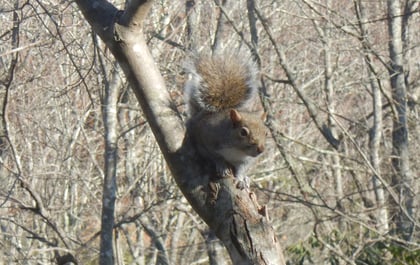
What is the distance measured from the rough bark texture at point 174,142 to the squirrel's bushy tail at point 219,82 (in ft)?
3.60

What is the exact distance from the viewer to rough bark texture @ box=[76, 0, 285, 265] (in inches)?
94.1

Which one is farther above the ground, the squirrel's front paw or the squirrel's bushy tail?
the squirrel's bushy tail

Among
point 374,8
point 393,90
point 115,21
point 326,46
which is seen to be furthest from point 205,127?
point 374,8

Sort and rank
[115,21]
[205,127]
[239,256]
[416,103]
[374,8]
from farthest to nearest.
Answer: [374,8], [416,103], [205,127], [115,21], [239,256]

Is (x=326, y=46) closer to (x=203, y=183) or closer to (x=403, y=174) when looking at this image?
(x=403, y=174)

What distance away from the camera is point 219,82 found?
360 centimetres

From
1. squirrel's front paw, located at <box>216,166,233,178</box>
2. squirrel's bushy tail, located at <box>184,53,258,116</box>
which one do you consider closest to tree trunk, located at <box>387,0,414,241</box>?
squirrel's bushy tail, located at <box>184,53,258,116</box>

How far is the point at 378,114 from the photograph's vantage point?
26.9 ft

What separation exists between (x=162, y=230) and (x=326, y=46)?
2.51 meters

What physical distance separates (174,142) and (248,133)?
162 cm

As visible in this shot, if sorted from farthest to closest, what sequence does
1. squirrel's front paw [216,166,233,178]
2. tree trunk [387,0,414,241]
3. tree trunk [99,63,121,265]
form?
1. tree trunk [387,0,414,241]
2. tree trunk [99,63,121,265]
3. squirrel's front paw [216,166,233,178]

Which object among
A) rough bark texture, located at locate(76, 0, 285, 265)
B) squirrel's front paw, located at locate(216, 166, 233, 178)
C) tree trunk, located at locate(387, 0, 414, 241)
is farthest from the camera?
tree trunk, located at locate(387, 0, 414, 241)

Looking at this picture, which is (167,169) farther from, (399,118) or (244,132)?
(244,132)

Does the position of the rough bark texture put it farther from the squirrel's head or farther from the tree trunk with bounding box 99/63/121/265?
the tree trunk with bounding box 99/63/121/265
